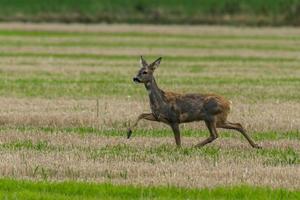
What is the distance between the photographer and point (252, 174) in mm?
14461

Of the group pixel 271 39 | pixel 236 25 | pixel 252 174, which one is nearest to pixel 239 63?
pixel 271 39

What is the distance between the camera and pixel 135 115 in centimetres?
2289

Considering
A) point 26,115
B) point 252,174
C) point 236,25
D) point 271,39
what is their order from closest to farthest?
point 252,174, point 26,115, point 271,39, point 236,25

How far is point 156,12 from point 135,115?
62461 millimetres

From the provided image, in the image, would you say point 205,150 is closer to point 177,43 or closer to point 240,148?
point 240,148

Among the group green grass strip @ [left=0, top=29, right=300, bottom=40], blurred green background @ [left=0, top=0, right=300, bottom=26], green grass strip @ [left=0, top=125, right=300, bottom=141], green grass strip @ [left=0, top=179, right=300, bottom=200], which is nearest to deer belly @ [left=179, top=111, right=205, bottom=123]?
green grass strip @ [left=0, top=125, right=300, bottom=141]

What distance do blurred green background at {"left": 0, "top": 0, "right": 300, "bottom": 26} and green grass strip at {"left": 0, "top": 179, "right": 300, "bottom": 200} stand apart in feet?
214

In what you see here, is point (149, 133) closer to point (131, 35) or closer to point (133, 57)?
point (133, 57)

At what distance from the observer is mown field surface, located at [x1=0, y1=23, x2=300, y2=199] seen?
14.6m

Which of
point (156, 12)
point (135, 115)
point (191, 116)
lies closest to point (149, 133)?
point (191, 116)

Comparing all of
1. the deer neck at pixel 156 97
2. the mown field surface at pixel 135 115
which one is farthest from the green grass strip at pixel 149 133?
the deer neck at pixel 156 97

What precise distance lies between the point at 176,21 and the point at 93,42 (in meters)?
27.3

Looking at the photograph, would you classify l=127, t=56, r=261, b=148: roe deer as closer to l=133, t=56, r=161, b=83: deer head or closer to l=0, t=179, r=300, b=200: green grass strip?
l=133, t=56, r=161, b=83: deer head

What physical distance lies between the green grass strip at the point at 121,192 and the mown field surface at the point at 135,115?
0.36 ft
